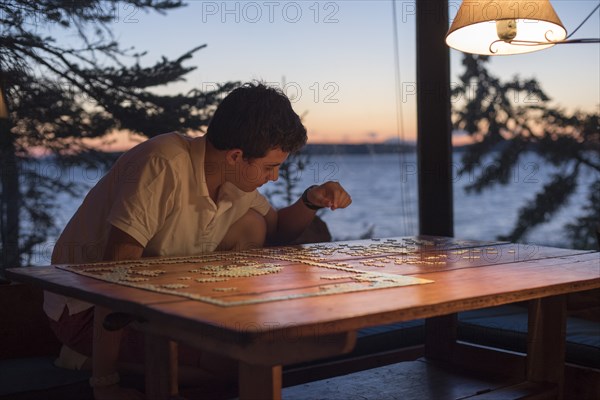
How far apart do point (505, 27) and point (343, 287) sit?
1.40 metres

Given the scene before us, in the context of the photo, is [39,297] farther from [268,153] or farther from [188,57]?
[188,57]

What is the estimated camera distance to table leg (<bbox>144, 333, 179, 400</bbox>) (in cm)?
168

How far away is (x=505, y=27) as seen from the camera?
2498mm

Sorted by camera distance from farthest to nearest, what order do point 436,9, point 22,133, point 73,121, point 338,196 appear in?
1. point 73,121
2. point 22,133
3. point 436,9
4. point 338,196

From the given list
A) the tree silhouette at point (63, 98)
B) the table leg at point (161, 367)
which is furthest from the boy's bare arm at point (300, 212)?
the tree silhouette at point (63, 98)

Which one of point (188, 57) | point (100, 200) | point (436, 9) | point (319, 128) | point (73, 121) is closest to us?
point (100, 200)

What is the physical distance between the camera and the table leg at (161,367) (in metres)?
1.68

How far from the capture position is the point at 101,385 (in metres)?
1.79

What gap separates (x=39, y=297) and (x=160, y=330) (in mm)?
1277

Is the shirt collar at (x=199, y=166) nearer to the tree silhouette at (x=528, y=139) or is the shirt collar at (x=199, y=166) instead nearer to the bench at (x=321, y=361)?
the bench at (x=321, y=361)

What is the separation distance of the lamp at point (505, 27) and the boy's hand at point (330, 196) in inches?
28.9

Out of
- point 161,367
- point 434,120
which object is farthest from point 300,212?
point 434,120

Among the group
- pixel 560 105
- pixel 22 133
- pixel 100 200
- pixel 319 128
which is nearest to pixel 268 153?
pixel 100 200

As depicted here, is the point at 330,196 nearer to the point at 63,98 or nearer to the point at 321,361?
the point at 321,361
